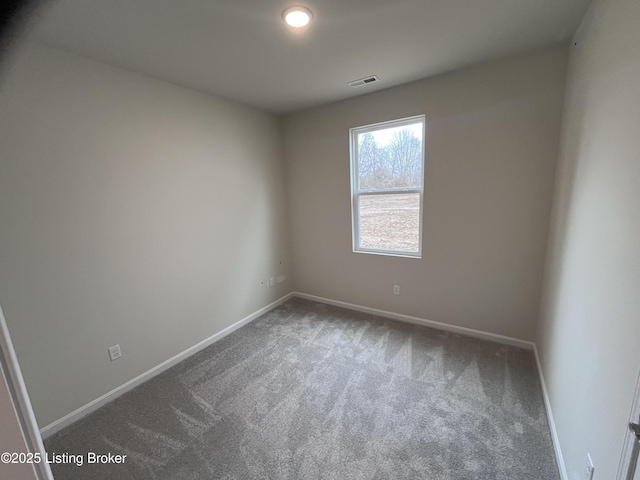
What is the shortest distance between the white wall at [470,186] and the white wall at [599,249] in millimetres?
336

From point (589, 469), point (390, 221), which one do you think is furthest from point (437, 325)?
point (589, 469)

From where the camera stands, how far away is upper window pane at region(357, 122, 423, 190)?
2.76 metres

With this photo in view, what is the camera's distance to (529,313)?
239 centimetres

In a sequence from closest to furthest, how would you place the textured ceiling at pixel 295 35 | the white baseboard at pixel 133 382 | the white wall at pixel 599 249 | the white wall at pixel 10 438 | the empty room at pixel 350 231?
1. the white wall at pixel 10 438
2. the white wall at pixel 599 249
3. the empty room at pixel 350 231
4. the textured ceiling at pixel 295 35
5. the white baseboard at pixel 133 382

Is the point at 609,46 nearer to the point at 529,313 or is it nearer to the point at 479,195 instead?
the point at 479,195

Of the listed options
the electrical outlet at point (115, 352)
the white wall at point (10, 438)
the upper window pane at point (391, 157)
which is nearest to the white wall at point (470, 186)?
the upper window pane at point (391, 157)

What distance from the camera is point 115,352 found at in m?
2.07

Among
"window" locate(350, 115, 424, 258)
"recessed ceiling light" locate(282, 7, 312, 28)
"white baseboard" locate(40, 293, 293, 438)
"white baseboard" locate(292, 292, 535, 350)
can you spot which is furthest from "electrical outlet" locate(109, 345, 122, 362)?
"recessed ceiling light" locate(282, 7, 312, 28)

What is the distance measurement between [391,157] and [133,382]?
126 inches

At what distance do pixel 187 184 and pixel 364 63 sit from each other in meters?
1.86

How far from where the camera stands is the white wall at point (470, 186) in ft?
7.09

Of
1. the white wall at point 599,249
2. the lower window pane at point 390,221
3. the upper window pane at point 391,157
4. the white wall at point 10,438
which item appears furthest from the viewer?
the lower window pane at point 390,221

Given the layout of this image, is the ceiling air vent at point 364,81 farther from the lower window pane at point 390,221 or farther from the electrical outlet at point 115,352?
the electrical outlet at point 115,352

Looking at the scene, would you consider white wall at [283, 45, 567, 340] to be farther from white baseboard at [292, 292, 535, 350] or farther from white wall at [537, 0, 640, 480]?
white wall at [537, 0, 640, 480]
